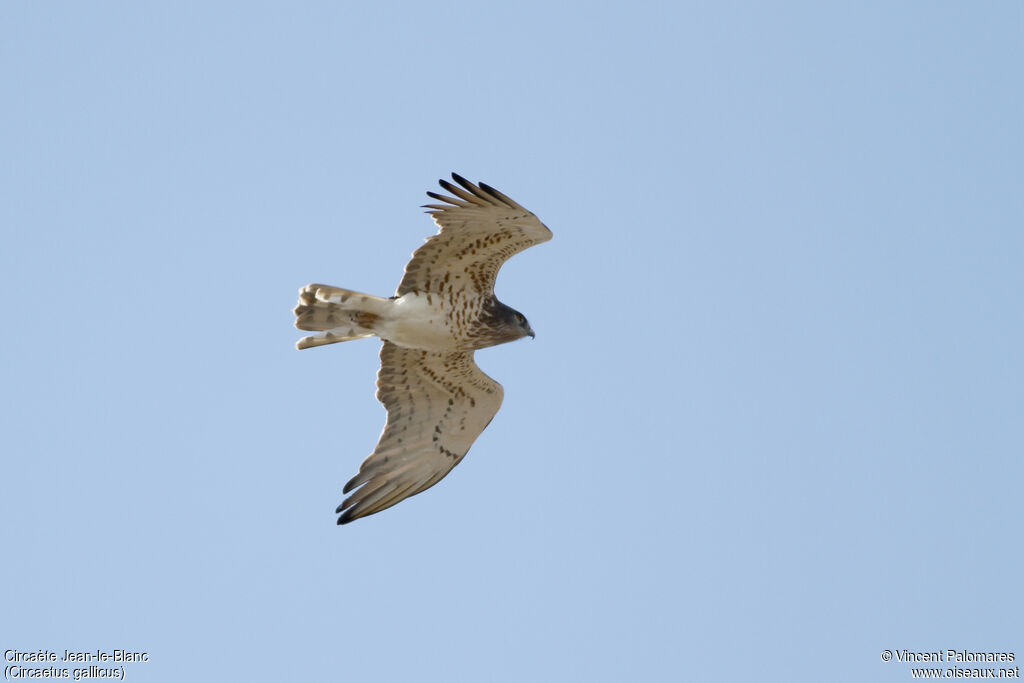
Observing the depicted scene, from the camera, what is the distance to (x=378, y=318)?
434 inches

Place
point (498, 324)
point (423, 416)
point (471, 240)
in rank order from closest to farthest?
1. point (471, 240)
2. point (498, 324)
3. point (423, 416)

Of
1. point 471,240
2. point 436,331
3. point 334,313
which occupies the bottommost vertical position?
point 436,331

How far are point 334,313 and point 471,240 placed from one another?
4.61ft

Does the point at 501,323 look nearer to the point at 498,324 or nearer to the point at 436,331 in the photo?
the point at 498,324

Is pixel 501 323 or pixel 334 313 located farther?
pixel 501 323

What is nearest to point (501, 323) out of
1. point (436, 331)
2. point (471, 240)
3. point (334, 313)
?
point (436, 331)

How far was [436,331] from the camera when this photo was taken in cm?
1108

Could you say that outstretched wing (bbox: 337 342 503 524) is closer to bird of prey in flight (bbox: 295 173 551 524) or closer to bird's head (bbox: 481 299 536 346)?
bird of prey in flight (bbox: 295 173 551 524)

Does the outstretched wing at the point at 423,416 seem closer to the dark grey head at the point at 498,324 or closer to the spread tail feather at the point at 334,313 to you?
the dark grey head at the point at 498,324

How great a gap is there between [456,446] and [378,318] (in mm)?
1687

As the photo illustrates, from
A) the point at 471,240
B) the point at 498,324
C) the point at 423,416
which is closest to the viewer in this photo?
the point at 471,240

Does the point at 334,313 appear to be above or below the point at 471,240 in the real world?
below

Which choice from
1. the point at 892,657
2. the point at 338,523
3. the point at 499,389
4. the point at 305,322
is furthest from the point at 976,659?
the point at 305,322

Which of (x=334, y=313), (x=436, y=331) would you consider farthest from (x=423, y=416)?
(x=334, y=313)
